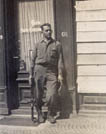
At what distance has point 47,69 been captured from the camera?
10281 mm

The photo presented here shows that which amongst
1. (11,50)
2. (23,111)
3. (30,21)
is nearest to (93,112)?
(23,111)

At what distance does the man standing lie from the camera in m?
10.2

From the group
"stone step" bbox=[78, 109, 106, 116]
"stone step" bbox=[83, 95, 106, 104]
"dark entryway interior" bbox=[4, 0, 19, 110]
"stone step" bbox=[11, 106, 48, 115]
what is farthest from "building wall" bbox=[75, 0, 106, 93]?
"dark entryway interior" bbox=[4, 0, 19, 110]

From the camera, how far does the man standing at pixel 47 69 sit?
33.3ft

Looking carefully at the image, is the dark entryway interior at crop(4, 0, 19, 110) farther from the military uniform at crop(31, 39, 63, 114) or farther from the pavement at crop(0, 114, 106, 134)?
the military uniform at crop(31, 39, 63, 114)

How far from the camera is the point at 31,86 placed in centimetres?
1040

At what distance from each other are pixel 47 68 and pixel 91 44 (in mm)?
1056

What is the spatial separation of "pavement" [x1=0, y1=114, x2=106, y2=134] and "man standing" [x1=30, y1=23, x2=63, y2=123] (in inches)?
11.8

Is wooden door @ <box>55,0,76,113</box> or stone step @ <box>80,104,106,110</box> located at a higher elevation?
wooden door @ <box>55,0,76,113</box>

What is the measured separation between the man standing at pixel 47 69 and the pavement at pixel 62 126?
0.99 ft

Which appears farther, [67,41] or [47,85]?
[67,41]

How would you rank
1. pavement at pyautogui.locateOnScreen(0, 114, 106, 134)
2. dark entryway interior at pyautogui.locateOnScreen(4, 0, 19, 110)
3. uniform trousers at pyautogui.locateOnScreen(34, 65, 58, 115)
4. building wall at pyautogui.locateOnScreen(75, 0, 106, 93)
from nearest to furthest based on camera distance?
pavement at pyautogui.locateOnScreen(0, 114, 106, 134) → uniform trousers at pyautogui.locateOnScreen(34, 65, 58, 115) → building wall at pyautogui.locateOnScreen(75, 0, 106, 93) → dark entryway interior at pyautogui.locateOnScreen(4, 0, 19, 110)

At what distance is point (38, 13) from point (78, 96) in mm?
2025

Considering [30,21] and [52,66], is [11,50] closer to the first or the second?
[30,21]
